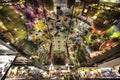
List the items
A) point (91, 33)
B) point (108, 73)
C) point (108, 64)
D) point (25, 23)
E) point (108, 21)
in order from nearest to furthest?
point (108, 21) < point (25, 23) < point (91, 33) < point (108, 73) < point (108, 64)

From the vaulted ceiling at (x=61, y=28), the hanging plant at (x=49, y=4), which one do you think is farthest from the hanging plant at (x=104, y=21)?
the hanging plant at (x=49, y=4)

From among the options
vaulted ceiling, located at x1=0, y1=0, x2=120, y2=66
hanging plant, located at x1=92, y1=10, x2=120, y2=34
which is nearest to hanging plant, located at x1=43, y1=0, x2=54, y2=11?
vaulted ceiling, located at x1=0, y1=0, x2=120, y2=66

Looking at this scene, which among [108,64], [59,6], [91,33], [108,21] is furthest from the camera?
[108,64]

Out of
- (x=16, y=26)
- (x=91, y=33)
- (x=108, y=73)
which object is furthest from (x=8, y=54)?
(x=108, y=73)

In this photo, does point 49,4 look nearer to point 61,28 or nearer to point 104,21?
point 61,28

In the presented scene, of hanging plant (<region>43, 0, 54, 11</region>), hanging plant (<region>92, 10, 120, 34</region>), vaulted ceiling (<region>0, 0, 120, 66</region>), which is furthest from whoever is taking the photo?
hanging plant (<region>92, 10, 120, 34</region>)

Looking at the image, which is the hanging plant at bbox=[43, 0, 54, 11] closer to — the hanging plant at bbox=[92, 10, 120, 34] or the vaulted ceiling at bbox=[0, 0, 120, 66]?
the vaulted ceiling at bbox=[0, 0, 120, 66]

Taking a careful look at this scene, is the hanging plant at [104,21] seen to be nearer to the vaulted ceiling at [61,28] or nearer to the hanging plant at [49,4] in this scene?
the vaulted ceiling at [61,28]

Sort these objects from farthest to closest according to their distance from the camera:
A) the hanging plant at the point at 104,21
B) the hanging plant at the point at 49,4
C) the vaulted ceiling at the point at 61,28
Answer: the hanging plant at the point at 104,21, the vaulted ceiling at the point at 61,28, the hanging plant at the point at 49,4

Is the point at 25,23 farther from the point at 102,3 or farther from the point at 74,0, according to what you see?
the point at 102,3

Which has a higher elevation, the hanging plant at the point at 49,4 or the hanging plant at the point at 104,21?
the hanging plant at the point at 49,4

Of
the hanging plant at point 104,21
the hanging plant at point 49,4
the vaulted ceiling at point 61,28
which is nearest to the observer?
the hanging plant at point 49,4
